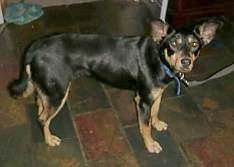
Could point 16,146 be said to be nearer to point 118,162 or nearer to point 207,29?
point 118,162

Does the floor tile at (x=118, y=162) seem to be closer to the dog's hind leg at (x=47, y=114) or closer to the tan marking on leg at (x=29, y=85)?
the dog's hind leg at (x=47, y=114)

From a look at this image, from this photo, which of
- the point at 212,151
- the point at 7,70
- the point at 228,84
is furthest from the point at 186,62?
the point at 7,70

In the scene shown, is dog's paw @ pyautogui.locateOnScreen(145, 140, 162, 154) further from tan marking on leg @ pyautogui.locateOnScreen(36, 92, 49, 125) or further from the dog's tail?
the dog's tail

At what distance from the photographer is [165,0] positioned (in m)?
4.34

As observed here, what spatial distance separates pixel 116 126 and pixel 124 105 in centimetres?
28

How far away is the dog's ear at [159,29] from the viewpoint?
2445mm

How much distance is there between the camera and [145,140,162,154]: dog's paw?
9.89ft

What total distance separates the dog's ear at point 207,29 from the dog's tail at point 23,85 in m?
1.24

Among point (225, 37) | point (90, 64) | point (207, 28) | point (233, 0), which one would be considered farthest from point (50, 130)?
point (233, 0)

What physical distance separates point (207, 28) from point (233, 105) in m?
1.26

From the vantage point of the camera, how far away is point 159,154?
3029 mm

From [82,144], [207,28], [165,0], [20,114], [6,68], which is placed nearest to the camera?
[207,28]

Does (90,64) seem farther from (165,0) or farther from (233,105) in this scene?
(165,0)

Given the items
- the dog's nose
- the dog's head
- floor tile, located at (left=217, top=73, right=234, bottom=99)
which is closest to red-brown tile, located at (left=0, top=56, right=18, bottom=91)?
the dog's head
